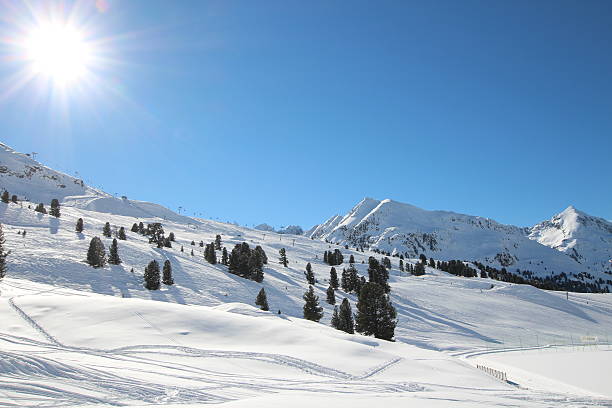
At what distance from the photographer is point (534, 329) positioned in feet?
285

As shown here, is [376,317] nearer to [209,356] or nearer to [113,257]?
[209,356]

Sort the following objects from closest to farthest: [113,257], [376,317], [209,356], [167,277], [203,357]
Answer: [203,357], [209,356], [376,317], [167,277], [113,257]

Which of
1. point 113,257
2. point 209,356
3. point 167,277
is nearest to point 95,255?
point 113,257

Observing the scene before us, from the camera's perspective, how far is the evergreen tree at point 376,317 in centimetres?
5028

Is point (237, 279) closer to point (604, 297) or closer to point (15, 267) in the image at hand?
point (15, 267)

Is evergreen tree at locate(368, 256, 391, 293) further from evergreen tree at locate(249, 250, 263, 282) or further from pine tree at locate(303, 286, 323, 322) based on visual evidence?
pine tree at locate(303, 286, 323, 322)

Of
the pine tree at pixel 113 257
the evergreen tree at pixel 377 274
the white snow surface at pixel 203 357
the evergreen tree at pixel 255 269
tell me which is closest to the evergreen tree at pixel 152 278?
the white snow surface at pixel 203 357

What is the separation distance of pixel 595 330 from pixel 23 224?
473 feet

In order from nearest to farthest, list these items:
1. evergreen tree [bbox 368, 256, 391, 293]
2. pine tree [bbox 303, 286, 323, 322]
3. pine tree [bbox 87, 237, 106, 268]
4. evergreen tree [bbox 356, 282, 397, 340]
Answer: evergreen tree [bbox 356, 282, 397, 340]
pine tree [bbox 303, 286, 323, 322]
pine tree [bbox 87, 237, 106, 268]
evergreen tree [bbox 368, 256, 391, 293]

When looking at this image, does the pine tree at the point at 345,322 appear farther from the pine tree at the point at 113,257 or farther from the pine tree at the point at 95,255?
the pine tree at the point at 113,257

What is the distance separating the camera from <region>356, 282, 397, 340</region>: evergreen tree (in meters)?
50.3

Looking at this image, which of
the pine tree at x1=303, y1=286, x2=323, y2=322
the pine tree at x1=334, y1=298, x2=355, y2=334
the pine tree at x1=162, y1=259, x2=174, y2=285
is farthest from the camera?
the pine tree at x1=162, y1=259, x2=174, y2=285

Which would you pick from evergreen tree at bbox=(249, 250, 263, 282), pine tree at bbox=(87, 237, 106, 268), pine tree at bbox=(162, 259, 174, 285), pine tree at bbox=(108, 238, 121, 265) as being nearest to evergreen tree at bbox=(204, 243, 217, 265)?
evergreen tree at bbox=(249, 250, 263, 282)

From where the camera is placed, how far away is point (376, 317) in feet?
167
